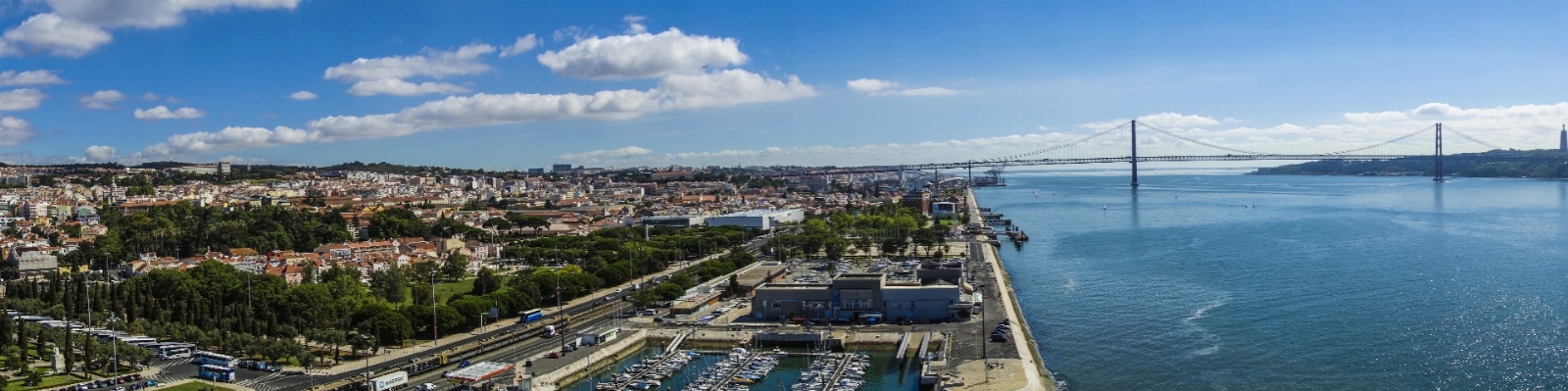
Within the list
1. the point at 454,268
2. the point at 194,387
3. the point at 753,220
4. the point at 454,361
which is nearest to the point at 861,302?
the point at 454,361

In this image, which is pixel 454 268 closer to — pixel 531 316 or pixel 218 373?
pixel 531 316

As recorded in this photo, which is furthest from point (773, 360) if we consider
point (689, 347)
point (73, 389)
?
point (73, 389)

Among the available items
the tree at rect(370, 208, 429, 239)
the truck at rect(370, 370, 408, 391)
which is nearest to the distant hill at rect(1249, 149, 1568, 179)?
the tree at rect(370, 208, 429, 239)

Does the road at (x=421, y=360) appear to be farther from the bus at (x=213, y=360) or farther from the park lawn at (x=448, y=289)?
the park lawn at (x=448, y=289)

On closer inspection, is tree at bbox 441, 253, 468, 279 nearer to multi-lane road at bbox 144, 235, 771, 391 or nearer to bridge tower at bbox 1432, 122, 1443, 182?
multi-lane road at bbox 144, 235, 771, 391

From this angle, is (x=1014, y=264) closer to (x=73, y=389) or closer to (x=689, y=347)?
(x=689, y=347)

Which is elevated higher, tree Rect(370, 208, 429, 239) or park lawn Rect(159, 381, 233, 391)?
tree Rect(370, 208, 429, 239)

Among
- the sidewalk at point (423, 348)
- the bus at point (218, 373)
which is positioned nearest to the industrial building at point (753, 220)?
the sidewalk at point (423, 348)
